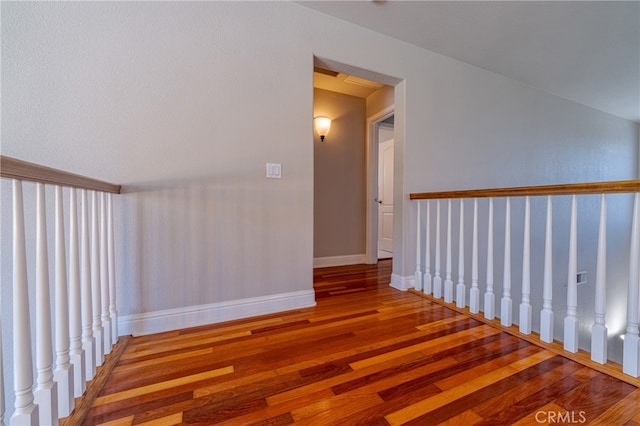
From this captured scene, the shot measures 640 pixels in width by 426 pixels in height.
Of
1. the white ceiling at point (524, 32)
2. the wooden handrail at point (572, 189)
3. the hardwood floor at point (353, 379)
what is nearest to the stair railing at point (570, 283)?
the wooden handrail at point (572, 189)

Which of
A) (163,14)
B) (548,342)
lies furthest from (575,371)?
(163,14)

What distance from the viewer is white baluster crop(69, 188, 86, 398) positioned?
37.7 inches

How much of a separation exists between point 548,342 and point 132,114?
2.76 meters

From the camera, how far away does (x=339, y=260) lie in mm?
3320

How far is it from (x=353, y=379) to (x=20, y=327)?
45.7 inches

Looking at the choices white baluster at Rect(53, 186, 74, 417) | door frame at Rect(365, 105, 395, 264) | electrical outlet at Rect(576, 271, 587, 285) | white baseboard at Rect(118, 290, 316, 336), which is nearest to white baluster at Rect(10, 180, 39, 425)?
white baluster at Rect(53, 186, 74, 417)

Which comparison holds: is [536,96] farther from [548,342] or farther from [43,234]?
[43,234]

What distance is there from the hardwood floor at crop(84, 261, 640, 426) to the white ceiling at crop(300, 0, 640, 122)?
7.64 feet

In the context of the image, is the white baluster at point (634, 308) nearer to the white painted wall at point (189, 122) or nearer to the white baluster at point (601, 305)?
the white baluster at point (601, 305)

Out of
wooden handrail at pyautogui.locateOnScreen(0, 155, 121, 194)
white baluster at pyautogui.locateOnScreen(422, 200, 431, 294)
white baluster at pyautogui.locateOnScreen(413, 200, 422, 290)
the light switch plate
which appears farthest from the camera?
white baluster at pyautogui.locateOnScreen(413, 200, 422, 290)

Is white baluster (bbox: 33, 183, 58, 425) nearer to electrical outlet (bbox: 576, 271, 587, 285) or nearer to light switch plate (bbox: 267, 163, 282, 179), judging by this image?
light switch plate (bbox: 267, 163, 282, 179)

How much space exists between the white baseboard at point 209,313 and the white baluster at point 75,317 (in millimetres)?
522

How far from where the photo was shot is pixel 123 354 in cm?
130

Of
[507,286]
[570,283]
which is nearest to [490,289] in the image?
[507,286]
